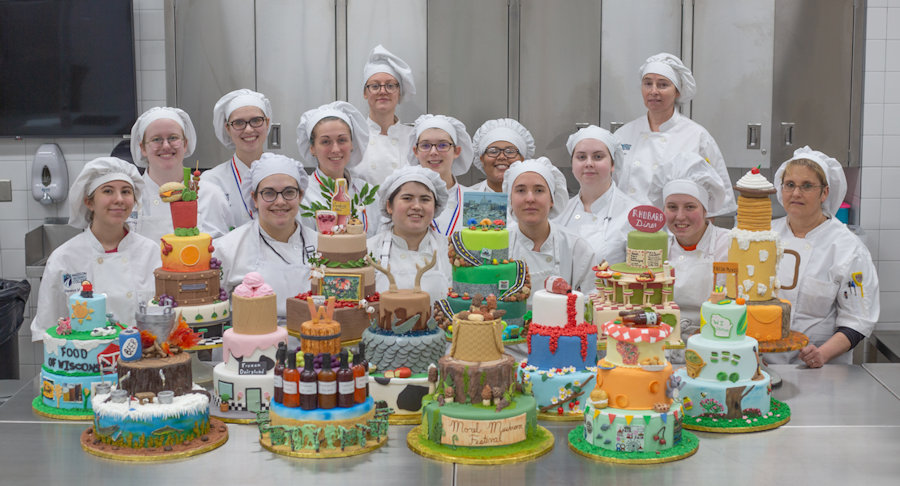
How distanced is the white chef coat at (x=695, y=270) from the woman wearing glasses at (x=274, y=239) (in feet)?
4.80

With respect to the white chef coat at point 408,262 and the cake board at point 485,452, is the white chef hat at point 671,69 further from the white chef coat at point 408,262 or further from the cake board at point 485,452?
the cake board at point 485,452

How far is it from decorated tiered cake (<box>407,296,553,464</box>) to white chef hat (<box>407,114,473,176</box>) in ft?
6.77

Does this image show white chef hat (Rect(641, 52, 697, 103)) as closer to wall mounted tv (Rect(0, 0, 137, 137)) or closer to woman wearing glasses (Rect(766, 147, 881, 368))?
woman wearing glasses (Rect(766, 147, 881, 368))

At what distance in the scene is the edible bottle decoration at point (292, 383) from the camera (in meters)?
2.72

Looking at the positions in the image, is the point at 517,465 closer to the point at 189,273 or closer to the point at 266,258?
the point at 189,273

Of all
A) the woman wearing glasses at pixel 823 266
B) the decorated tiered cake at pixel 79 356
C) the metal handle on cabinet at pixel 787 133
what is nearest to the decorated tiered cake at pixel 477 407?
the decorated tiered cake at pixel 79 356

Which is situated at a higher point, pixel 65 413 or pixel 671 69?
pixel 671 69

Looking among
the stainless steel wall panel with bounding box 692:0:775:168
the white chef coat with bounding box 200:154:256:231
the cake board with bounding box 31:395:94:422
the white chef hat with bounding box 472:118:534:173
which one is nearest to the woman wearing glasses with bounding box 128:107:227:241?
the white chef coat with bounding box 200:154:256:231

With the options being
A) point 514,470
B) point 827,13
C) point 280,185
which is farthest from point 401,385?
point 827,13

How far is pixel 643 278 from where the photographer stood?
314cm

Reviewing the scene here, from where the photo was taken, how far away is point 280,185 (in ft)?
12.8

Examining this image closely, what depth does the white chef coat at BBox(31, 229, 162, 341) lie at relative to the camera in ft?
12.2

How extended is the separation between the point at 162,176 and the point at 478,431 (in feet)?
7.85

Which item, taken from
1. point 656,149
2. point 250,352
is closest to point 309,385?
point 250,352
